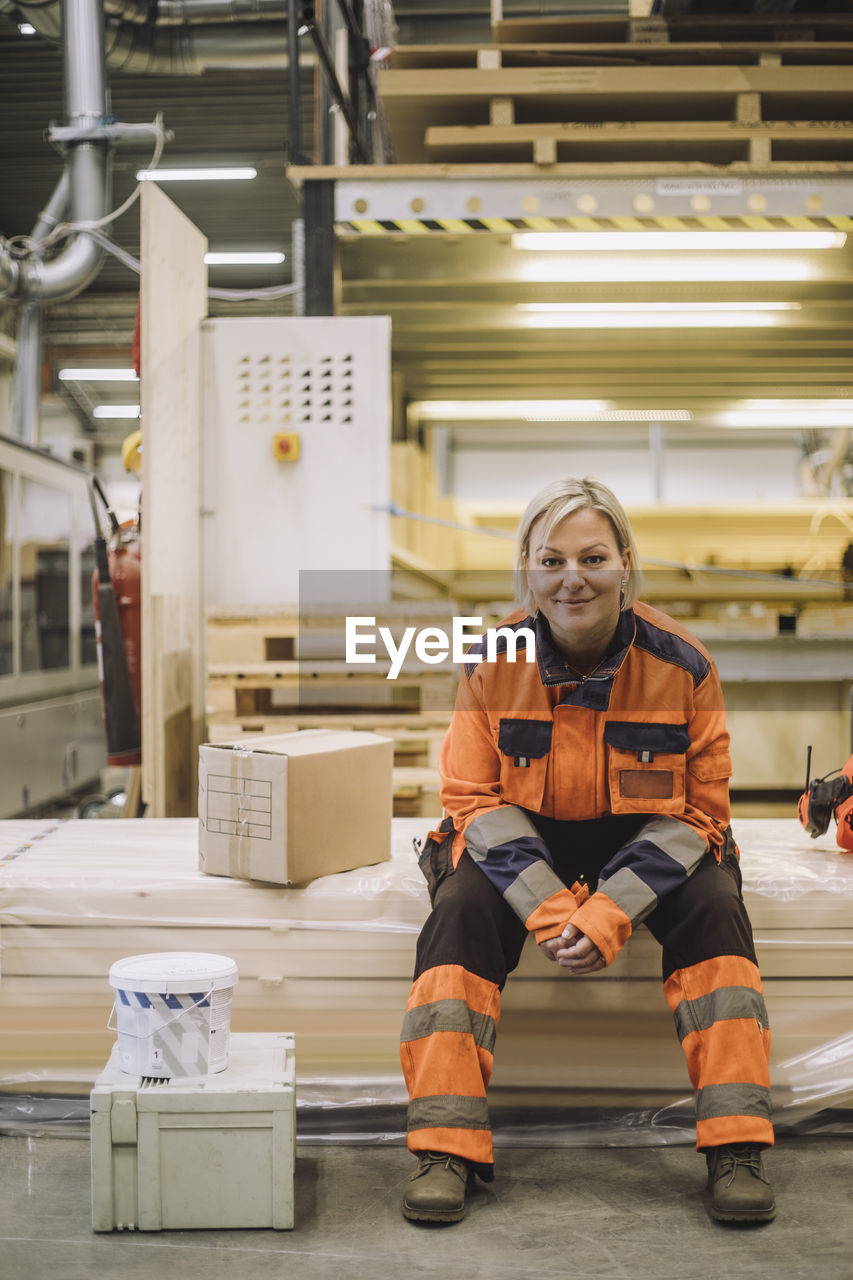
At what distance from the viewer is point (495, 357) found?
717cm

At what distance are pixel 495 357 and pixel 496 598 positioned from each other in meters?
2.59

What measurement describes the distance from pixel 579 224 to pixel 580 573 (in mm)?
2811

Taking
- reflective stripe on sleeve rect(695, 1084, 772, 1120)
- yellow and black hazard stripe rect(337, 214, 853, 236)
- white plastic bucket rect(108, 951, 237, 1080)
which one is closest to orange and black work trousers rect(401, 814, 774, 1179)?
reflective stripe on sleeve rect(695, 1084, 772, 1120)

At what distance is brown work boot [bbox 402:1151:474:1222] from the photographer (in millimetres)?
2086

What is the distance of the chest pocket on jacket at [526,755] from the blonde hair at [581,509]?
1.10 feet

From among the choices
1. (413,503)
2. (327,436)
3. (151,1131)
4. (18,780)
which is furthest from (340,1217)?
(413,503)

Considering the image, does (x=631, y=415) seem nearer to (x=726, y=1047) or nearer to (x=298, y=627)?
(x=298, y=627)

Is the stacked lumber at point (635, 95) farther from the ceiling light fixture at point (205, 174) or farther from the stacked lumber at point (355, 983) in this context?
the ceiling light fixture at point (205, 174)

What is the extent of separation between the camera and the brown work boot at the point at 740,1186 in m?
2.09

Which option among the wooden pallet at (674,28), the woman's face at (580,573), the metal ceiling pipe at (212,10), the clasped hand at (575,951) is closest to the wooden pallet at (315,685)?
the woman's face at (580,573)

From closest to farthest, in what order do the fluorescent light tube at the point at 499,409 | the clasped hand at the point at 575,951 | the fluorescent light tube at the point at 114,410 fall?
the clasped hand at the point at 575,951, the fluorescent light tube at the point at 499,409, the fluorescent light tube at the point at 114,410

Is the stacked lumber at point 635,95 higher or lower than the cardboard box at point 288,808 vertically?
higher

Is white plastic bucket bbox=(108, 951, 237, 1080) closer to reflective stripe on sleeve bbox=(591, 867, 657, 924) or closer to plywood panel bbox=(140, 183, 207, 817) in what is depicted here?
reflective stripe on sleeve bbox=(591, 867, 657, 924)

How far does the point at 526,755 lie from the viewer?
2.42 metres
